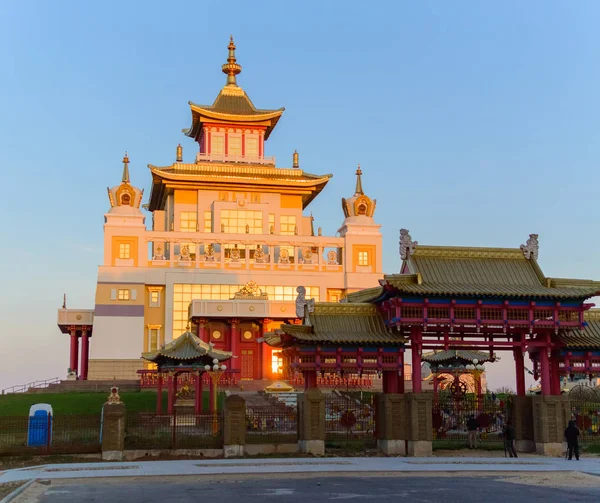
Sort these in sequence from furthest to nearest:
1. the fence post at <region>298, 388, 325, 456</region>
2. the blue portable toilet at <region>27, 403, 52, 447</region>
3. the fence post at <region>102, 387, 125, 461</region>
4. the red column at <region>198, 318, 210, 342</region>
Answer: the red column at <region>198, 318, 210, 342</region> < the fence post at <region>298, 388, 325, 456</region> < the blue portable toilet at <region>27, 403, 52, 447</region> < the fence post at <region>102, 387, 125, 461</region>

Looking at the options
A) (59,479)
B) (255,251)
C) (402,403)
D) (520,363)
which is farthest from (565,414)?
(255,251)

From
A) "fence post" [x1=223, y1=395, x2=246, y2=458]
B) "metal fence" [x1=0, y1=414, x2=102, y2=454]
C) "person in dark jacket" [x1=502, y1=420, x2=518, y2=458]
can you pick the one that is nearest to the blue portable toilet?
"metal fence" [x1=0, y1=414, x2=102, y2=454]

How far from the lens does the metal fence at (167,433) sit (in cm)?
3094

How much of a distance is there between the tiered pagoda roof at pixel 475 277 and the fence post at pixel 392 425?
3.86 metres

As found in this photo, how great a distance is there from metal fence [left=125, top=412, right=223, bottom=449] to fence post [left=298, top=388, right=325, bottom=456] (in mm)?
3016

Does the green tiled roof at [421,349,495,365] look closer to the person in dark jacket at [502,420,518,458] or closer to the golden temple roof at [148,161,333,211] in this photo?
the person in dark jacket at [502,420,518,458]

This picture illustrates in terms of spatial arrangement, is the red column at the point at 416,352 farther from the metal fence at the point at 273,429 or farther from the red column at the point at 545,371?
the red column at the point at 545,371

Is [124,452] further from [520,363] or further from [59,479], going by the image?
[520,363]

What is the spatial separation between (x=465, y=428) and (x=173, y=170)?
46330mm

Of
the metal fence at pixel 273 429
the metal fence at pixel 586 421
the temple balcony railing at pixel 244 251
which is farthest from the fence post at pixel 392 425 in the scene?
the temple balcony railing at pixel 244 251

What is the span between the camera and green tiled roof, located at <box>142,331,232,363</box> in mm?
38250

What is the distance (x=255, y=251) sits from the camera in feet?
241

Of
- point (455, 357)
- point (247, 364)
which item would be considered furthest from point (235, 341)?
point (455, 357)

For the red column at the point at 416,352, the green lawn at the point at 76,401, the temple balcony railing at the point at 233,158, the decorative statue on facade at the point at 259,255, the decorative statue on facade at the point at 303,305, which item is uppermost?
the temple balcony railing at the point at 233,158
